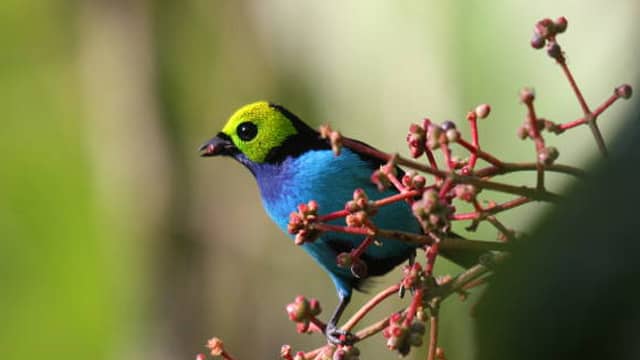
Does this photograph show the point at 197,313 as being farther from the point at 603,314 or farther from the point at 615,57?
the point at 603,314

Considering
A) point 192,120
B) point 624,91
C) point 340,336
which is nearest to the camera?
point 624,91

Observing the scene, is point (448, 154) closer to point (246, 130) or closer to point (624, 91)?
point (624, 91)

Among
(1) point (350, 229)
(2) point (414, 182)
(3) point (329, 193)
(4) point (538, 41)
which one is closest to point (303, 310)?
(1) point (350, 229)

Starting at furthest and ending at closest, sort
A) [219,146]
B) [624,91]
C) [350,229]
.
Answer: [219,146] < [350,229] < [624,91]

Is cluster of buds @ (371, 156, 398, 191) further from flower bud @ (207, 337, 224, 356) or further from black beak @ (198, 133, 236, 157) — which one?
black beak @ (198, 133, 236, 157)

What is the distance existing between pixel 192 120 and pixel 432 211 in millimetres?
5242

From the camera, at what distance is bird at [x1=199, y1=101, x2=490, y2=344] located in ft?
8.34

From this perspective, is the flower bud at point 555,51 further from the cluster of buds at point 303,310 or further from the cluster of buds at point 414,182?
the cluster of buds at point 303,310

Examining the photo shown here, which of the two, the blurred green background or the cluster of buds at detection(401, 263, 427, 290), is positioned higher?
the cluster of buds at detection(401, 263, 427, 290)

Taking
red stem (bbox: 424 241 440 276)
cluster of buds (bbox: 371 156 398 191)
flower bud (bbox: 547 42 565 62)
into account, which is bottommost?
red stem (bbox: 424 241 440 276)

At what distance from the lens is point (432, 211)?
1272mm

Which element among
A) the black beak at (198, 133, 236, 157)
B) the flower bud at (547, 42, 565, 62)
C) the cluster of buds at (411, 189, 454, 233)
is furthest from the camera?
the black beak at (198, 133, 236, 157)

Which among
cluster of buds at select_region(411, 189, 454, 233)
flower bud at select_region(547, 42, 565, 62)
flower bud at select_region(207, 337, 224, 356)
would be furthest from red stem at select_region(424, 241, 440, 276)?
flower bud at select_region(207, 337, 224, 356)

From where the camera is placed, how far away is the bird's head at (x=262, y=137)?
2.55m
